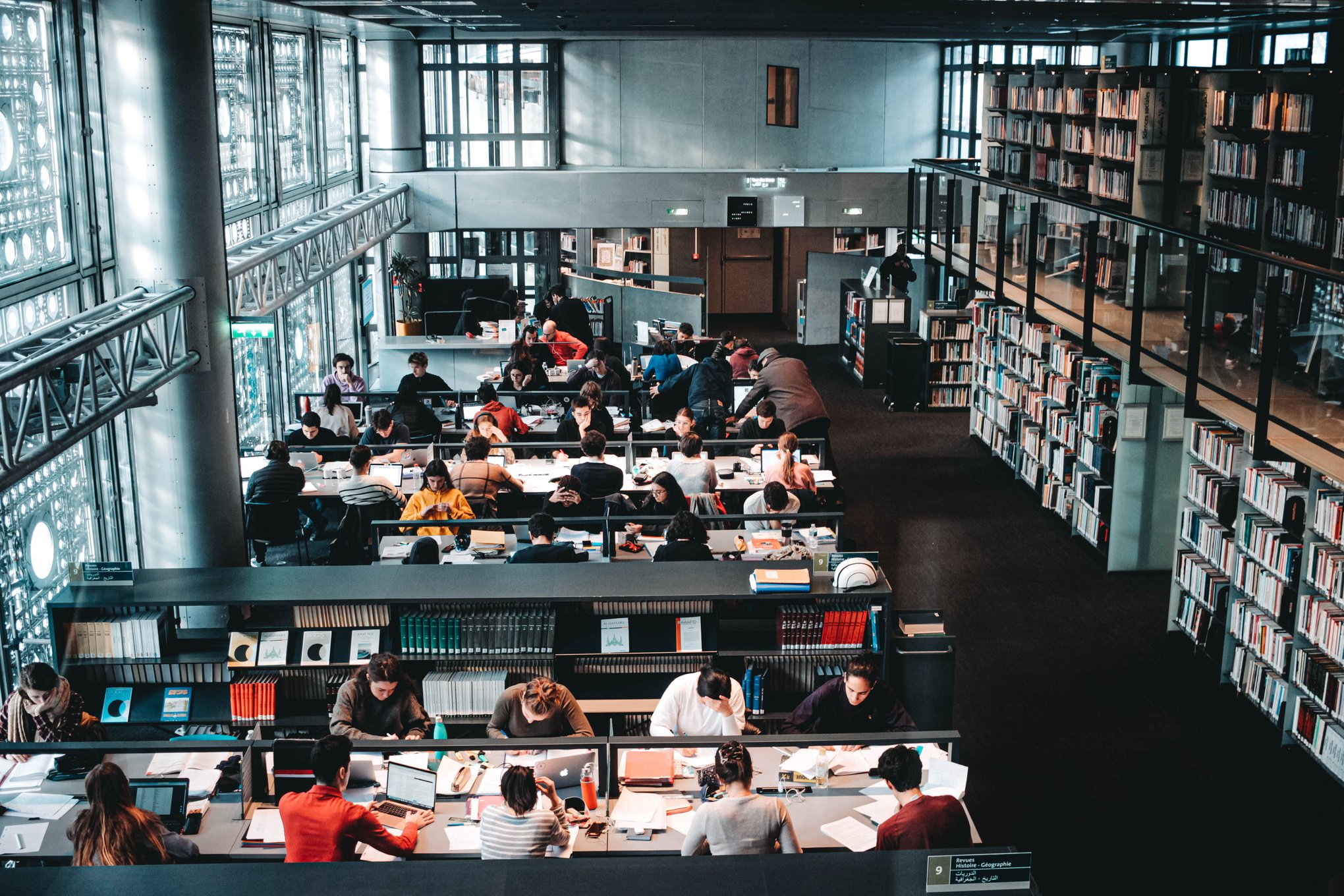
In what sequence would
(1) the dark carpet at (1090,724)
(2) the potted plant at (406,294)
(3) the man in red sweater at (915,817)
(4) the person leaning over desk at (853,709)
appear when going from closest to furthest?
(3) the man in red sweater at (915,817) < (4) the person leaning over desk at (853,709) < (1) the dark carpet at (1090,724) < (2) the potted plant at (406,294)

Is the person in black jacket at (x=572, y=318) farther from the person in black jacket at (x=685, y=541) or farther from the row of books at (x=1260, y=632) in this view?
the row of books at (x=1260, y=632)

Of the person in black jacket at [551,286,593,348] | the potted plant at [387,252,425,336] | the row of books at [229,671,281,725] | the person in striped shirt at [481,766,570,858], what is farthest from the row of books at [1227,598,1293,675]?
the potted plant at [387,252,425,336]

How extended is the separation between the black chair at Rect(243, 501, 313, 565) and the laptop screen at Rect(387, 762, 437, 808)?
14.3 feet

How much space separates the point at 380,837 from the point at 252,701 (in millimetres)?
2014

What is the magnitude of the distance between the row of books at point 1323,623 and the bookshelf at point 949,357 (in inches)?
330

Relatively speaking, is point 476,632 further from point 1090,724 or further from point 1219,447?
point 1219,447

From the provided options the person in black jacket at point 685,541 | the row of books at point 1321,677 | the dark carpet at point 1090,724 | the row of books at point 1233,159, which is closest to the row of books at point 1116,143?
the row of books at point 1233,159

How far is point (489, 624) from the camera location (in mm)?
6742

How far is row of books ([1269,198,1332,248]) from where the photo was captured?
895 cm

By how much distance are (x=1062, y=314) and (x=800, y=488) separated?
247 cm

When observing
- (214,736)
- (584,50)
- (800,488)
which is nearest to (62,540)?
(214,736)

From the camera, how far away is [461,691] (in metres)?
6.72

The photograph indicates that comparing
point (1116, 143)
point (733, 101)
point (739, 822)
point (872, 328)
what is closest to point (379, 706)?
point (739, 822)

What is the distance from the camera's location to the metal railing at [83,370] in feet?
18.7
